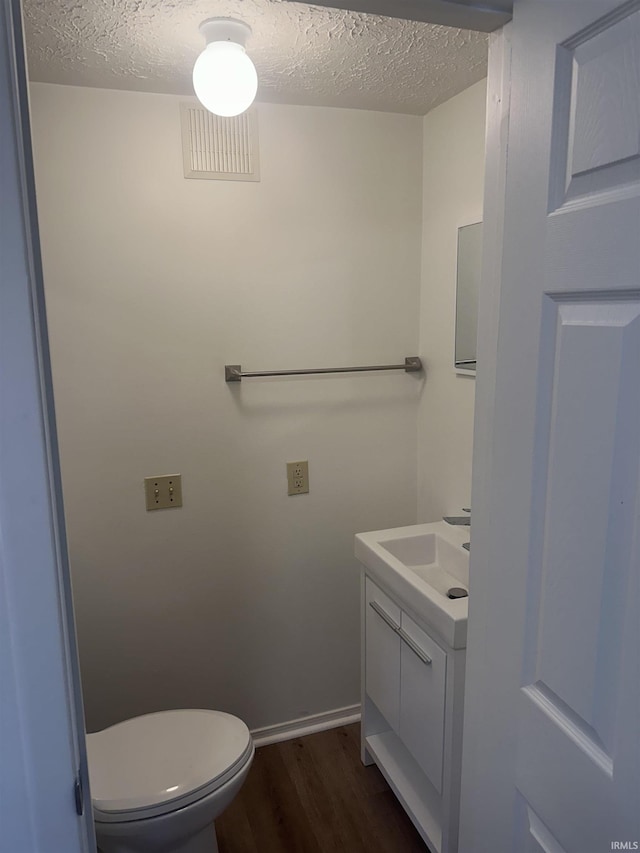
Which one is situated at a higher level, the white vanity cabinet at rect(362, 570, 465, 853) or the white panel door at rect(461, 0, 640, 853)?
the white panel door at rect(461, 0, 640, 853)

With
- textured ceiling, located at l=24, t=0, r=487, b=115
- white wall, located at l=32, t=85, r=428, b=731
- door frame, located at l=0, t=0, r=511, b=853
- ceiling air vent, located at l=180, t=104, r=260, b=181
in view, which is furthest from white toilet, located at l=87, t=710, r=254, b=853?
textured ceiling, located at l=24, t=0, r=487, b=115

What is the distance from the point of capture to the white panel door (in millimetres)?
671

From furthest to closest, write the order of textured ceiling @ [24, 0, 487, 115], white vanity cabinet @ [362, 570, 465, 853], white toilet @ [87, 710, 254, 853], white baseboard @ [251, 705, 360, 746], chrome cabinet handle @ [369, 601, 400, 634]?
white baseboard @ [251, 705, 360, 746] → chrome cabinet handle @ [369, 601, 400, 634] → white vanity cabinet @ [362, 570, 465, 853] → white toilet @ [87, 710, 254, 853] → textured ceiling @ [24, 0, 487, 115]

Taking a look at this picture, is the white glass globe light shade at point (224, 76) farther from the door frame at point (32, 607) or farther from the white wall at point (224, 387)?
the door frame at point (32, 607)

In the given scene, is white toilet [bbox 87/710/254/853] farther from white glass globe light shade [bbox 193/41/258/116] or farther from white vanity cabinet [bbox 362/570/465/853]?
white glass globe light shade [bbox 193/41/258/116]

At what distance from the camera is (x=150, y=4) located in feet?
4.09

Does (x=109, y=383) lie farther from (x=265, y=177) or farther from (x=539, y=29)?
(x=539, y=29)

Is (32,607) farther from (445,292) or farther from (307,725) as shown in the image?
(307,725)

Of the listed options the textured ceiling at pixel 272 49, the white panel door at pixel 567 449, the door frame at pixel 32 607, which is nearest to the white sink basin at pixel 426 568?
the white panel door at pixel 567 449

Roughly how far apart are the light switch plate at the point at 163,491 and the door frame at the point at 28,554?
1.23 meters

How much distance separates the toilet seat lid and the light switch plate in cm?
65

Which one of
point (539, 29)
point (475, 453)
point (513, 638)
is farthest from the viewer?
point (475, 453)

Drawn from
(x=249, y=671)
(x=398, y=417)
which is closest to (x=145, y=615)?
(x=249, y=671)

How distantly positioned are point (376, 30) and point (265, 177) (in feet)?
2.12
